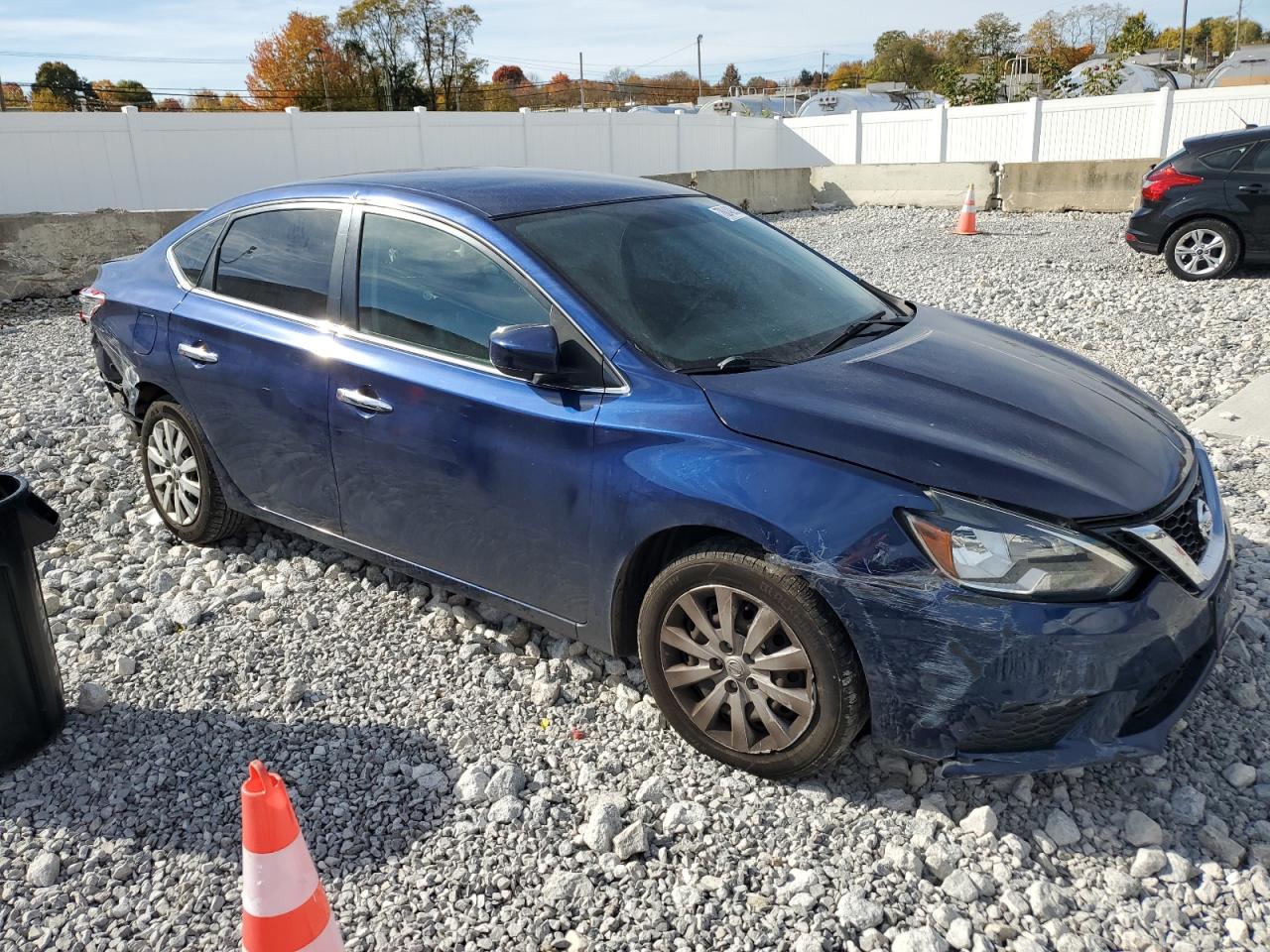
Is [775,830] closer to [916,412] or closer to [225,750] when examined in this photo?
[916,412]

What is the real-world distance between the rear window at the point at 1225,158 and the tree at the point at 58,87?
2729 centimetres

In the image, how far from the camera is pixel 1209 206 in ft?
33.0

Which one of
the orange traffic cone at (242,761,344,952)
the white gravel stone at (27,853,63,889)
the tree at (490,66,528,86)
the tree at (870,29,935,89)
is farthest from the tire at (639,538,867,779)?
the tree at (870,29,935,89)

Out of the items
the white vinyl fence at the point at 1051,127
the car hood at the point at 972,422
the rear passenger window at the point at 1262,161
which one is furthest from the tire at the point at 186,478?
the white vinyl fence at the point at 1051,127

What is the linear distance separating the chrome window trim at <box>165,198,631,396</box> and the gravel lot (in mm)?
1144

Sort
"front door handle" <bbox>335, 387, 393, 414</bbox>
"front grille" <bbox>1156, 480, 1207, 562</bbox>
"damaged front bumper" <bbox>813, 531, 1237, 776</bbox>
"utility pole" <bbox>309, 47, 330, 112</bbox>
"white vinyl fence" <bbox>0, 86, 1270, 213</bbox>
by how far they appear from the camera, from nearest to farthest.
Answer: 1. "damaged front bumper" <bbox>813, 531, 1237, 776</bbox>
2. "front grille" <bbox>1156, 480, 1207, 562</bbox>
3. "front door handle" <bbox>335, 387, 393, 414</bbox>
4. "white vinyl fence" <bbox>0, 86, 1270, 213</bbox>
5. "utility pole" <bbox>309, 47, 330, 112</bbox>

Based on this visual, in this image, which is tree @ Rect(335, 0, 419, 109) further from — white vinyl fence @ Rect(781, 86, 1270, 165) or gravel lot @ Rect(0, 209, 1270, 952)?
gravel lot @ Rect(0, 209, 1270, 952)

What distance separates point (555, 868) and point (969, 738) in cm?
119

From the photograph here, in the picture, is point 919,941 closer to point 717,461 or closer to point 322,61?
point 717,461

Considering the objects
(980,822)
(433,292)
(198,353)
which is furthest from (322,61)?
(980,822)

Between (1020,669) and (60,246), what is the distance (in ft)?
40.2

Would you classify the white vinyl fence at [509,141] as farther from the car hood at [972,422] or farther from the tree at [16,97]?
the car hood at [972,422]

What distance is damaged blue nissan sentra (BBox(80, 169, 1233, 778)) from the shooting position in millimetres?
2580

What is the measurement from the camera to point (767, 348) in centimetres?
328
